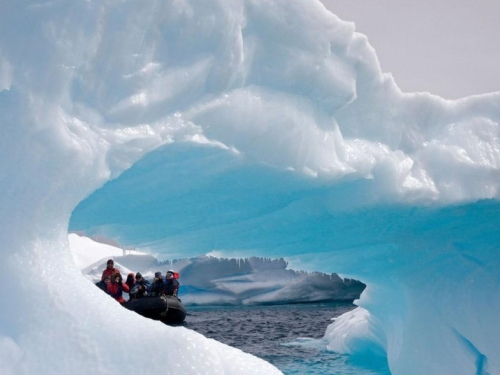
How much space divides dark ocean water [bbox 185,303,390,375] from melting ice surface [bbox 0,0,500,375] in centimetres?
160

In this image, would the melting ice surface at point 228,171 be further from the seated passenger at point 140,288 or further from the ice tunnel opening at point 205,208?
the seated passenger at point 140,288

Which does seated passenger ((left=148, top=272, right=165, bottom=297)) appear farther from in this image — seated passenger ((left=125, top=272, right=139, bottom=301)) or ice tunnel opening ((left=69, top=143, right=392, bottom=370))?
ice tunnel opening ((left=69, top=143, right=392, bottom=370))

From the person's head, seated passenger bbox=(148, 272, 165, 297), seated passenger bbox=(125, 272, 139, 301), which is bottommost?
the person's head

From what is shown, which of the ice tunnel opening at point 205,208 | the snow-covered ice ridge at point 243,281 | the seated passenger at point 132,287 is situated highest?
the snow-covered ice ridge at point 243,281

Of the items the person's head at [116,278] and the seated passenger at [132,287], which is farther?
the seated passenger at [132,287]

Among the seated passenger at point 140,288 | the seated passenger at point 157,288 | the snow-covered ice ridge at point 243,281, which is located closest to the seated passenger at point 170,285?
the seated passenger at point 157,288

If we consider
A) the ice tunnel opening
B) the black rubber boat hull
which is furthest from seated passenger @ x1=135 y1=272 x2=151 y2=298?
the ice tunnel opening

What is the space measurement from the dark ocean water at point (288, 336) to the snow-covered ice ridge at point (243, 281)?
1056mm

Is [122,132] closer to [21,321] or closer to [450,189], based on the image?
[21,321]

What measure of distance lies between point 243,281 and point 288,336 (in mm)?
11774

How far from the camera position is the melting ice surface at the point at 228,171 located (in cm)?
335

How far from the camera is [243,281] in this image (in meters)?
26.1

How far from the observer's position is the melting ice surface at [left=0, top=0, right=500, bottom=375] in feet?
11.0

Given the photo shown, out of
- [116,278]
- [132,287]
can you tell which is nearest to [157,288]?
[132,287]
